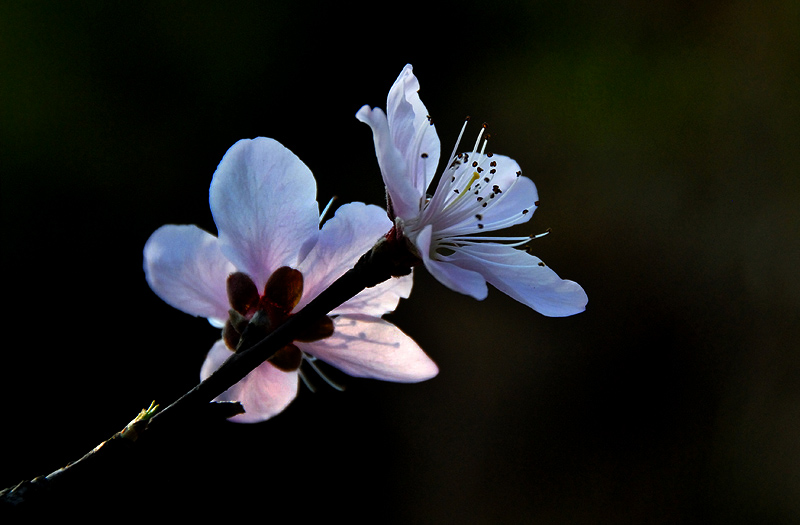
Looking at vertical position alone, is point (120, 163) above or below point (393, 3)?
below

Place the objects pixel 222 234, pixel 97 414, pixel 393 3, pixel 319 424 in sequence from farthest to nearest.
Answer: pixel 393 3 → pixel 319 424 → pixel 97 414 → pixel 222 234

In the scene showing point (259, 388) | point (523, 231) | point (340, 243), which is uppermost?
point (340, 243)

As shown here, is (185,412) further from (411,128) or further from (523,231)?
(523,231)

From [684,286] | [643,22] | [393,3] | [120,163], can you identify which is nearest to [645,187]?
[684,286]

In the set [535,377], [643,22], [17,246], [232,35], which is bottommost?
[535,377]

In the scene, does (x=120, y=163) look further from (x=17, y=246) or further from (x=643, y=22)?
(x=643, y=22)

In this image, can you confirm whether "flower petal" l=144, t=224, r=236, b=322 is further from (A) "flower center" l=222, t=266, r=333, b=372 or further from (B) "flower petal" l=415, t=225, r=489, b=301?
(B) "flower petal" l=415, t=225, r=489, b=301

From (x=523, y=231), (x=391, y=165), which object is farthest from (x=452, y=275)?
(x=523, y=231)
